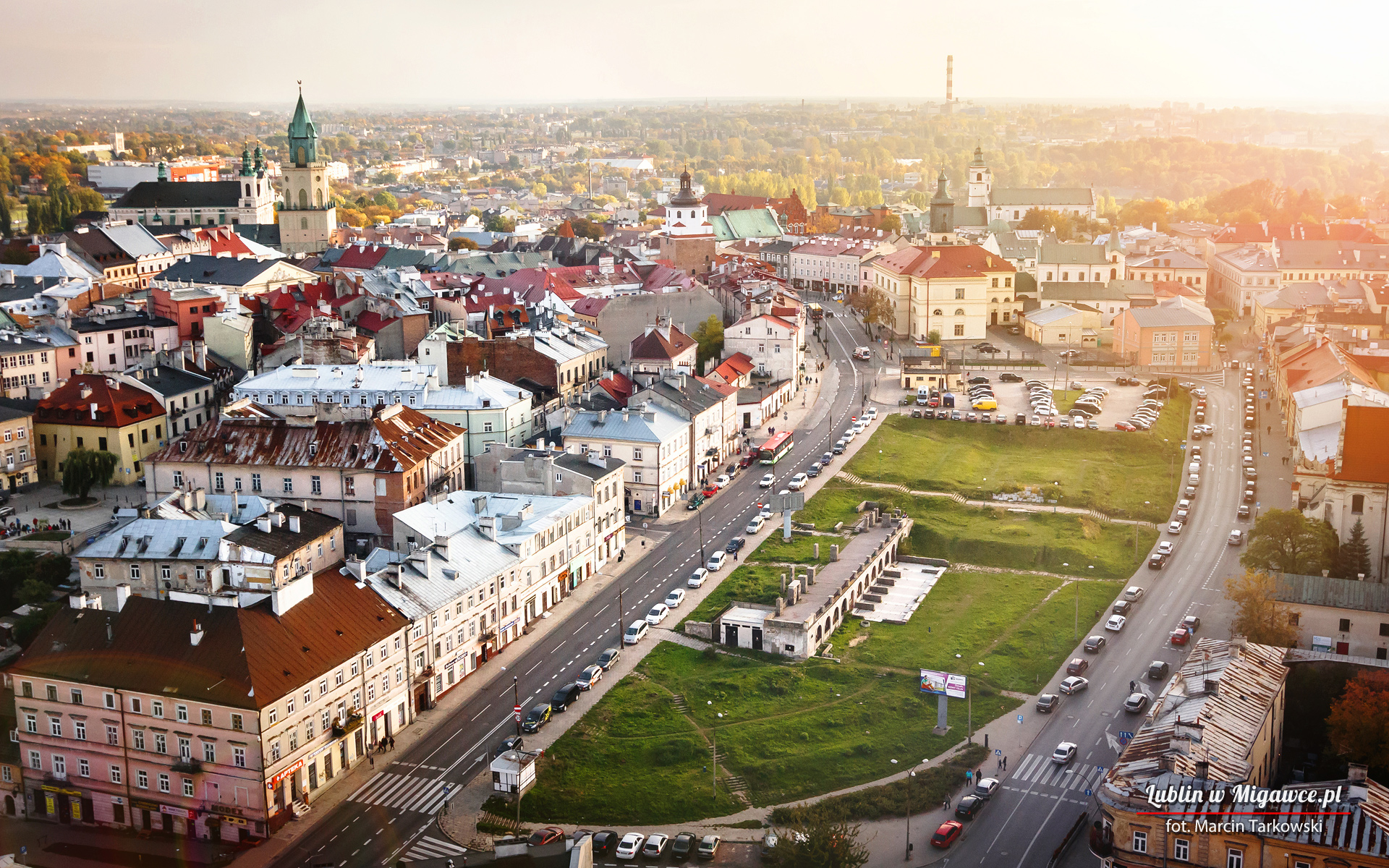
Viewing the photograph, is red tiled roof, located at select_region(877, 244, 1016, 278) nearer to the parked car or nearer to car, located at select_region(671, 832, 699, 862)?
the parked car

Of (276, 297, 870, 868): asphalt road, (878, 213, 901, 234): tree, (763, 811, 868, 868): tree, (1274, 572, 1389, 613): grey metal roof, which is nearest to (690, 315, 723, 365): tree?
(276, 297, 870, 868): asphalt road

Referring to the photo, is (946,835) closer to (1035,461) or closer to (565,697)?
(565,697)

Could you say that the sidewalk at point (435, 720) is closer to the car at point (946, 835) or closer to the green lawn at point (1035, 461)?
the car at point (946, 835)

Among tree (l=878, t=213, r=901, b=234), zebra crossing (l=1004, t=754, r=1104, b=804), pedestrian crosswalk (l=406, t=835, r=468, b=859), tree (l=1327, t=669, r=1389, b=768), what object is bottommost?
pedestrian crosswalk (l=406, t=835, r=468, b=859)

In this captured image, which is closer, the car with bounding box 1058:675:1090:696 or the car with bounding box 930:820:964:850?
the car with bounding box 930:820:964:850

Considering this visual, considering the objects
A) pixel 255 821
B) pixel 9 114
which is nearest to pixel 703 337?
pixel 9 114
